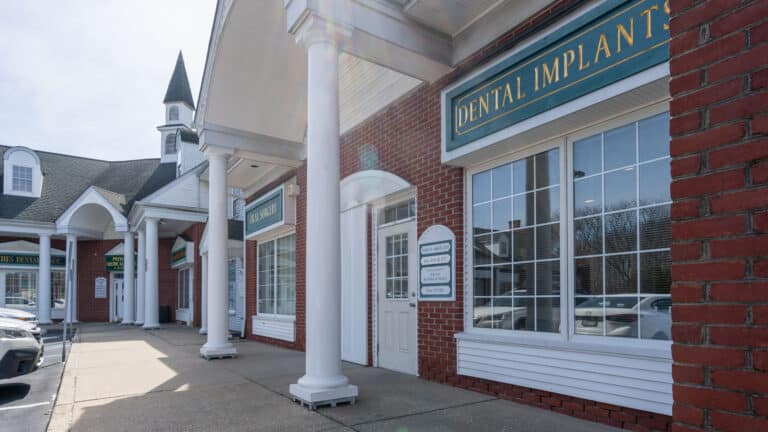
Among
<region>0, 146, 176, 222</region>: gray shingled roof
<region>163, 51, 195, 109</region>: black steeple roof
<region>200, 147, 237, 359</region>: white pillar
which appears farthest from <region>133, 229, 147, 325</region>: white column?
<region>200, 147, 237, 359</region>: white pillar

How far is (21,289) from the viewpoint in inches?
911

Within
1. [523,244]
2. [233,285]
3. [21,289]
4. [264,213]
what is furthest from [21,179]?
[523,244]

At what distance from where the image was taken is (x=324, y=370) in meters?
5.54

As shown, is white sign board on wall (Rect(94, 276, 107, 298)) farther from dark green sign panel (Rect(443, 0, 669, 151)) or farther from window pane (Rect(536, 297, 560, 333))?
window pane (Rect(536, 297, 560, 333))

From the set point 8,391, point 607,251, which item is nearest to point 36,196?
point 8,391

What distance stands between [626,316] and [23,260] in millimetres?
25480

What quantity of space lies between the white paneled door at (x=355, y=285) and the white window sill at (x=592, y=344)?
2626 millimetres

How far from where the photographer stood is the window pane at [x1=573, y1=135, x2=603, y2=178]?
4906 millimetres

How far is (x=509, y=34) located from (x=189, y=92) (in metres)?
26.6

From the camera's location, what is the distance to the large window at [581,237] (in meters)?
4.37

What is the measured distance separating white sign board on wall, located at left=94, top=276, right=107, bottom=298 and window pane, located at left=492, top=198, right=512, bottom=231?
23.1 m

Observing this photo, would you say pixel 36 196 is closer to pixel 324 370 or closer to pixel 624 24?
pixel 324 370

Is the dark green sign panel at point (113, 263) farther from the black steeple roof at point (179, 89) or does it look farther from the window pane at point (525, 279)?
the window pane at point (525, 279)

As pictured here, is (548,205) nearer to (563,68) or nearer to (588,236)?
(588,236)
